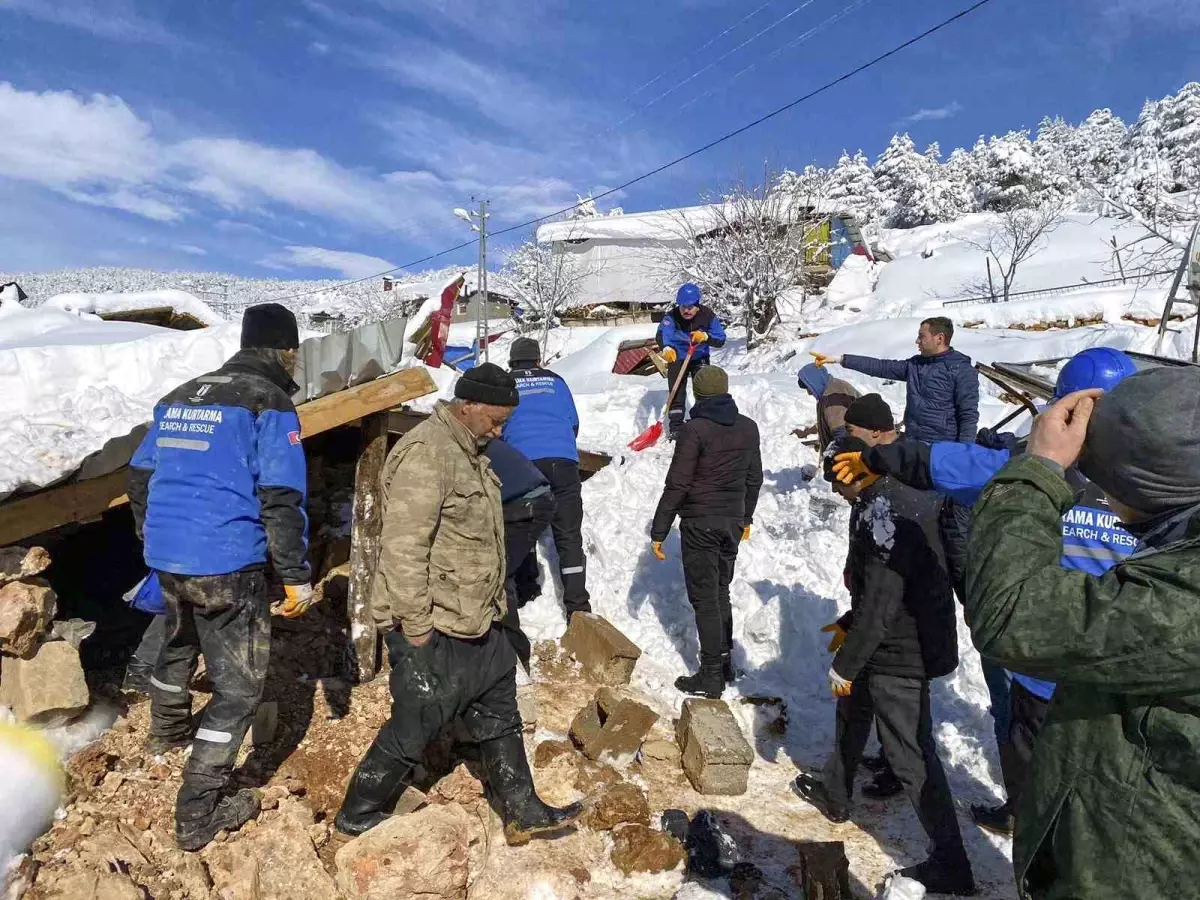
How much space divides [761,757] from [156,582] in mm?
3506

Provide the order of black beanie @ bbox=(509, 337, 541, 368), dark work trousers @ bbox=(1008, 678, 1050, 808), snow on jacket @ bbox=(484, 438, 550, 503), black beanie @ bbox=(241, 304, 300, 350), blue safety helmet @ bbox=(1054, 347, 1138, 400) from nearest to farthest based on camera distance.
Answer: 1. blue safety helmet @ bbox=(1054, 347, 1138, 400)
2. dark work trousers @ bbox=(1008, 678, 1050, 808)
3. black beanie @ bbox=(241, 304, 300, 350)
4. snow on jacket @ bbox=(484, 438, 550, 503)
5. black beanie @ bbox=(509, 337, 541, 368)

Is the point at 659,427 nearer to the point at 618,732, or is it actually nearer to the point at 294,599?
the point at 618,732

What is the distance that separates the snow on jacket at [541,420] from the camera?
5.17m

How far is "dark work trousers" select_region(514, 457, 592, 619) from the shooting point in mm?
5203

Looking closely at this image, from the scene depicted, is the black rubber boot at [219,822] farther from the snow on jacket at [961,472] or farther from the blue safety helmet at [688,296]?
the blue safety helmet at [688,296]

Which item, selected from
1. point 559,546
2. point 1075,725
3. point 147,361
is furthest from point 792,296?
point 1075,725

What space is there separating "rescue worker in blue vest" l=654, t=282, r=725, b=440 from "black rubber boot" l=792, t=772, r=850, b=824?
4.20 metres

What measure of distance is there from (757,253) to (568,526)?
64.3ft

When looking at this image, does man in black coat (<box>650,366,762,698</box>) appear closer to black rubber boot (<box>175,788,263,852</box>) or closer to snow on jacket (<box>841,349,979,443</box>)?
snow on jacket (<box>841,349,979,443</box>)

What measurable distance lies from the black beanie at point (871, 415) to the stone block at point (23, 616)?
3.97m

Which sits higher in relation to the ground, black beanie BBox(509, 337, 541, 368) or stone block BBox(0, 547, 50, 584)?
black beanie BBox(509, 337, 541, 368)

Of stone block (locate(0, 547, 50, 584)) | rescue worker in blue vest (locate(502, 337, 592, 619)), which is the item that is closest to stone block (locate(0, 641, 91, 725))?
stone block (locate(0, 547, 50, 584))

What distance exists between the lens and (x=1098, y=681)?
1188mm

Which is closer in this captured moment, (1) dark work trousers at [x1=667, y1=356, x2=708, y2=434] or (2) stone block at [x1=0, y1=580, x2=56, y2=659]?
(2) stone block at [x1=0, y1=580, x2=56, y2=659]
